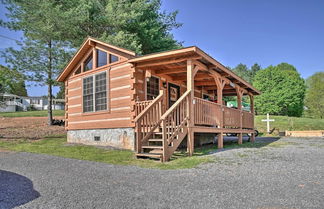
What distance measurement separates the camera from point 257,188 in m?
3.99

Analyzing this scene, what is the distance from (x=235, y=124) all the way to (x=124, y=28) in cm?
998

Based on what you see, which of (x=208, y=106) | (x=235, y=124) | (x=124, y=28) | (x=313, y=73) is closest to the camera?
(x=208, y=106)

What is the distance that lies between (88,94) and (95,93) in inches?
19.7

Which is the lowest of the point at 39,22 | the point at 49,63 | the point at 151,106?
the point at 151,106

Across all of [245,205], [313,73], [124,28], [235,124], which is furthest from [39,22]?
[313,73]

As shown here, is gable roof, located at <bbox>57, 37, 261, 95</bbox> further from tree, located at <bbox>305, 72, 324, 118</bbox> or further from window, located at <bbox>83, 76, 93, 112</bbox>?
tree, located at <bbox>305, 72, 324, 118</bbox>

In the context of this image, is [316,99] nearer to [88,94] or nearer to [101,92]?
[101,92]

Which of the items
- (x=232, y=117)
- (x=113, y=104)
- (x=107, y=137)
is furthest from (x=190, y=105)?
(x=232, y=117)

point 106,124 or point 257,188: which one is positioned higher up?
point 106,124

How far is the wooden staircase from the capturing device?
22.1 feet

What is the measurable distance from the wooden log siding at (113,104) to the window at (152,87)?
0.99 metres

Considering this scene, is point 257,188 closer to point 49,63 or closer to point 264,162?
point 264,162

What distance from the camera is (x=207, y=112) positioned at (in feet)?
30.5

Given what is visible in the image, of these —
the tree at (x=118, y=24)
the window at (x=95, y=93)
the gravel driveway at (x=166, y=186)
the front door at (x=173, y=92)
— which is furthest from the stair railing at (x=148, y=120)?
the tree at (x=118, y=24)
